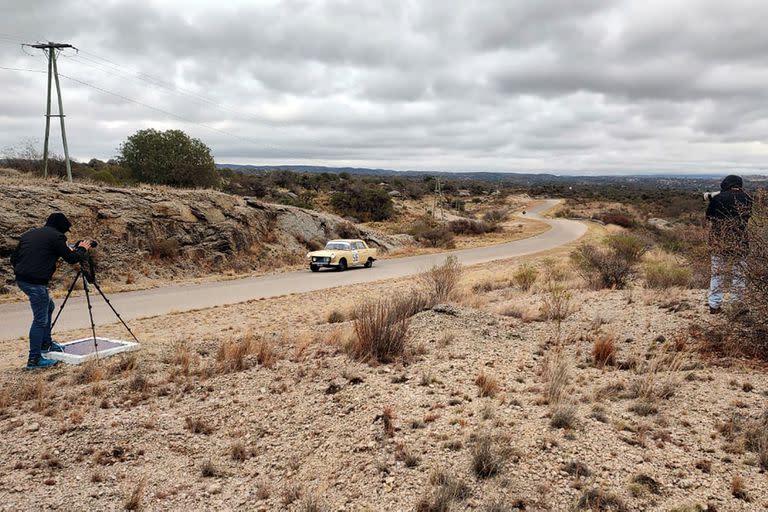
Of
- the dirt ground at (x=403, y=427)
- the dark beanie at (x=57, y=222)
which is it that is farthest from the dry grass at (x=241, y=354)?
the dark beanie at (x=57, y=222)

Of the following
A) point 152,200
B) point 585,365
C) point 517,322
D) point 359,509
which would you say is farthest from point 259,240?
point 359,509

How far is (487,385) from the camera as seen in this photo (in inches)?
243

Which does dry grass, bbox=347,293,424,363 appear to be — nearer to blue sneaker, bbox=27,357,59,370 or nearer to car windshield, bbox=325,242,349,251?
blue sneaker, bbox=27,357,59,370

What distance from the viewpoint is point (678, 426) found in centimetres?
511

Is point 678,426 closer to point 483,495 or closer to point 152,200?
point 483,495

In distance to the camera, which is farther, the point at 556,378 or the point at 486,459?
the point at 556,378

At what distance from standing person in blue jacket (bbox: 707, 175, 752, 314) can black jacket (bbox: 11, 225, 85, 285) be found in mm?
9366

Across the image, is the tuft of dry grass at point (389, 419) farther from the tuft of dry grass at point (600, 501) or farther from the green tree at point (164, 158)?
the green tree at point (164, 158)

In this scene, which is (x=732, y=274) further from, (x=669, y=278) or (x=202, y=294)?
(x=202, y=294)

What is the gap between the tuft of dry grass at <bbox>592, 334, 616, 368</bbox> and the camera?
707 centimetres

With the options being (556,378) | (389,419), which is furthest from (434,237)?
(389,419)

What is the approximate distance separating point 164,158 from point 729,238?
33.4 metres

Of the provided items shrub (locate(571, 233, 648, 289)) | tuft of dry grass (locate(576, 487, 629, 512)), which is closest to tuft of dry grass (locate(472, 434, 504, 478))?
tuft of dry grass (locate(576, 487, 629, 512))

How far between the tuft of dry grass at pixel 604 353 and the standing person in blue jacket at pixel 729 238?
1857 millimetres
